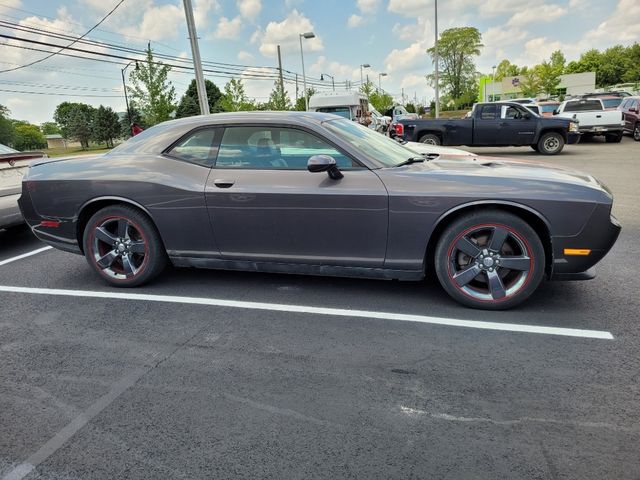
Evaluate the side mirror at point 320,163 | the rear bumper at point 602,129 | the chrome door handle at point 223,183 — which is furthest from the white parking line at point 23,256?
the rear bumper at point 602,129

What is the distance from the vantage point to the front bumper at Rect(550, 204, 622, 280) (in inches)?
126

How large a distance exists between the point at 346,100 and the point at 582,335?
1820 cm

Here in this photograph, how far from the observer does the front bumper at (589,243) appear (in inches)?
126

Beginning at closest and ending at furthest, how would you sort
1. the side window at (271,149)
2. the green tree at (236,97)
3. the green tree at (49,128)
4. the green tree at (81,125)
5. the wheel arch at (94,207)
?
the side window at (271,149) < the wheel arch at (94,207) < the green tree at (236,97) < the green tree at (81,125) < the green tree at (49,128)

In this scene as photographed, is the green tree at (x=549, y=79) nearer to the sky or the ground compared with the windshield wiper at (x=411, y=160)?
nearer to the sky

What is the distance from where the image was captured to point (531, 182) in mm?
3311

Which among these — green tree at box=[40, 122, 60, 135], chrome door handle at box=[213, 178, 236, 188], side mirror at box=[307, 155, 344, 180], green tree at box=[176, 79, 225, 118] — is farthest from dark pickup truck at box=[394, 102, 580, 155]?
green tree at box=[40, 122, 60, 135]

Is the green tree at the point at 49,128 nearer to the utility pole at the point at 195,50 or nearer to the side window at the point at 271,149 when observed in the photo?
the utility pole at the point at 195,50

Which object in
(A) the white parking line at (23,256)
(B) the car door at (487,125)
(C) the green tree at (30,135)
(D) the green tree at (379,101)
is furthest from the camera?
(C) the green tree at (30,135)

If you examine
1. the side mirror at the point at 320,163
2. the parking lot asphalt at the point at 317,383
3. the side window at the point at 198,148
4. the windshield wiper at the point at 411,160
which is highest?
the side window at the point at 198,148

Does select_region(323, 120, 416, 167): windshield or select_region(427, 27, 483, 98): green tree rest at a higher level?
select_region(427, 27, 483, 98): green tree

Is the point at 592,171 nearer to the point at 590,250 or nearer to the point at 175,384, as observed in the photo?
the point at 590,250

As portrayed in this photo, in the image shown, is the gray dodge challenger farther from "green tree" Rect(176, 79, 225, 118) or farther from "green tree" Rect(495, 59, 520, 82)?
"green tree" Rect(495, 59, 520, 82)

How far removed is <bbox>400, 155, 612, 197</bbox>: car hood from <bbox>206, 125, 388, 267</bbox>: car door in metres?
0.51
